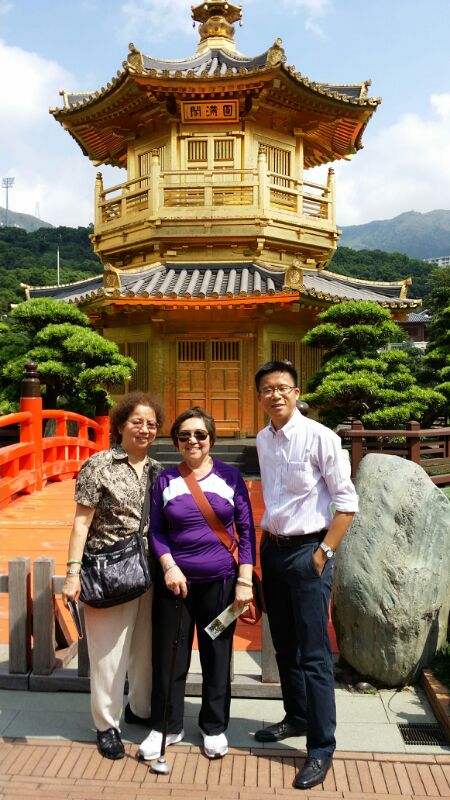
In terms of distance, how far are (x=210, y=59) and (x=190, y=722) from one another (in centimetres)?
1491

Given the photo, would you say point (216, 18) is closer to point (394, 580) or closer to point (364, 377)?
point (364, 377)

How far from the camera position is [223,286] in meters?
12.4

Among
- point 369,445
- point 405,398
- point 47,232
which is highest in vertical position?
point 47,232

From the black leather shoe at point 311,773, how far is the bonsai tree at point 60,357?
29.2 feet

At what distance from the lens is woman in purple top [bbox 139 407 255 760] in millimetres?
3055

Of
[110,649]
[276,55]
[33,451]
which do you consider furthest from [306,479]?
[276,55]

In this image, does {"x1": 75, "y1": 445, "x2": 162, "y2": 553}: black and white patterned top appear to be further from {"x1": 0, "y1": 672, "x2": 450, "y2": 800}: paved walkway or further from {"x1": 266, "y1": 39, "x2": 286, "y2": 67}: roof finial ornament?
{"x1": 266, "y1": 39, "x2": 286, "y2": 67}: roof finial ornament

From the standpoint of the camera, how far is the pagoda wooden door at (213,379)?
13.3 m

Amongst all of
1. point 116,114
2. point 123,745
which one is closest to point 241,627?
point 123,745

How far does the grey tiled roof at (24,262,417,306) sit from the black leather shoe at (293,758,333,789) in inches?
366

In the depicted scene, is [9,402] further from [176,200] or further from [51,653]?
[51,653]

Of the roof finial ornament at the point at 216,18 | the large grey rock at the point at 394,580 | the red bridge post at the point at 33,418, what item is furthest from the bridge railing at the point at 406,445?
the roof finial ornament at the point at 216,18

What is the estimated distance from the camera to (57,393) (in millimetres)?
12141

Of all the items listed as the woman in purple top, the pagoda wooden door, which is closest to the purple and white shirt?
the woman in purple top
